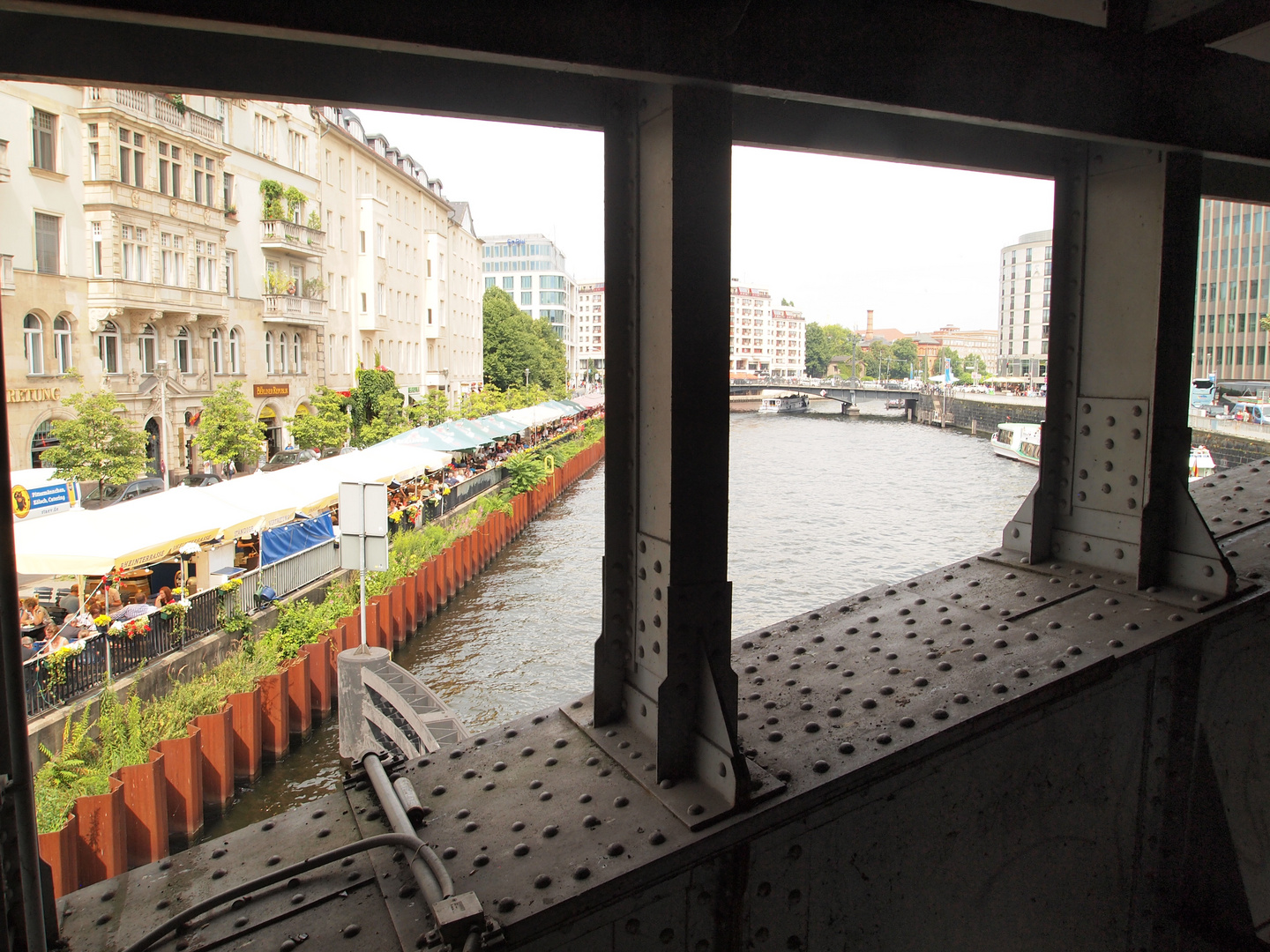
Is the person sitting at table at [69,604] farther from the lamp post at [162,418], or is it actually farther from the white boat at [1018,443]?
the white boat at [1018,443]

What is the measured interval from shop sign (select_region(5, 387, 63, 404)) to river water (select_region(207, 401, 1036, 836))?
12781 millimetres

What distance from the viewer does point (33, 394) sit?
24156 millimetres

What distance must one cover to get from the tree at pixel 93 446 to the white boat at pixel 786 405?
9369 cm

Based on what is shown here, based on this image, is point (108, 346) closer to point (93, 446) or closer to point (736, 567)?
point (93, 446)

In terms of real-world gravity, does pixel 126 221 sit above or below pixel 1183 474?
above

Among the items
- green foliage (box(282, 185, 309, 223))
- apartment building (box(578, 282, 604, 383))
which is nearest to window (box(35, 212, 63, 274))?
green foliage (box(282, 185, 309, 223))

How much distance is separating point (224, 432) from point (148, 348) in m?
5.76

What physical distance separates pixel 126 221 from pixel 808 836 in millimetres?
31586

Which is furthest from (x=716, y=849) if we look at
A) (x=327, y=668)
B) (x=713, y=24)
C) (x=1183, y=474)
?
(x=327, y=668)

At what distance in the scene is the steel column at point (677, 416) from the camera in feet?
9.01

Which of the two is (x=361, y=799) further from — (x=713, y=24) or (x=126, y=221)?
(x=126, y=221)

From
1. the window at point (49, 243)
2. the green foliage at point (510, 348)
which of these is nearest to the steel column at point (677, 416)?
the window at point (49, 243)

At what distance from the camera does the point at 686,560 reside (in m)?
2.84

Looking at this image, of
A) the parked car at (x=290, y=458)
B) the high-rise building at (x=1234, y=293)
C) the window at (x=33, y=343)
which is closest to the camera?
the window at (x=33, y=343)
